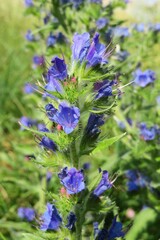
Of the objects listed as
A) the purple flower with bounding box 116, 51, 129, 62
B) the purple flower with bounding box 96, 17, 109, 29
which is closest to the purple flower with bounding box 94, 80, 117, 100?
the purple flower with bounding box 96, 17, 109, 29

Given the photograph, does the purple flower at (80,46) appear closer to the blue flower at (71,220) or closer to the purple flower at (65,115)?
the purple flower at (65,115)

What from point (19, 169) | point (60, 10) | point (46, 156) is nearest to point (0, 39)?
point (19, 169)

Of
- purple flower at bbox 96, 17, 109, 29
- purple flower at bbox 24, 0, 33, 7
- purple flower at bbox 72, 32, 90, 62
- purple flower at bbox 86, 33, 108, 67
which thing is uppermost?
purple flower at bbox 24, 0, 33, 7

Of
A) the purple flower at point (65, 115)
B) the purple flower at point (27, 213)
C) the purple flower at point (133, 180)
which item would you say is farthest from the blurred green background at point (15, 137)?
the purple flower at point (65, 115)

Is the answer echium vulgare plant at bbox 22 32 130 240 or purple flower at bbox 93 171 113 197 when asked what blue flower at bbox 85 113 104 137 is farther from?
purple flower at bbox 93 171 113 197

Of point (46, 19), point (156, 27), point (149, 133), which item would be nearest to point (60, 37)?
point (46, 19)

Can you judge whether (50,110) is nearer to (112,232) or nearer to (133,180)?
(112,232)

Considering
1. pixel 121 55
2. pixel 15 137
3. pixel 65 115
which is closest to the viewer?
pixel 65 115
